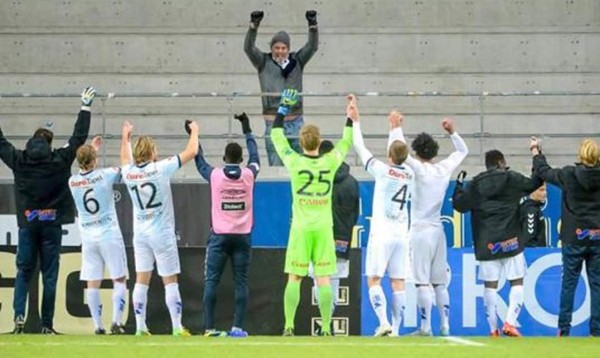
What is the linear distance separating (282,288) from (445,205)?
291cm

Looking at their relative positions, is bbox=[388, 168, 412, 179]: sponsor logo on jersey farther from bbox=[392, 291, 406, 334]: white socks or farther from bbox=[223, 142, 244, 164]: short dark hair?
bbox=[223, 142, 244, 164]: short dark hair

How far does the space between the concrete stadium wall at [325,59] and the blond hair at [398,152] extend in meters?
7.54

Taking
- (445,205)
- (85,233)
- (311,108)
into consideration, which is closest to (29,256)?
(85,233)

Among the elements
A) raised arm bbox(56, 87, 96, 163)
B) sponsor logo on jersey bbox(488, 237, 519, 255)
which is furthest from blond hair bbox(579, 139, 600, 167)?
raised arm bbox(56, 87, 96, 163)

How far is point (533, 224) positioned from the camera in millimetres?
17156

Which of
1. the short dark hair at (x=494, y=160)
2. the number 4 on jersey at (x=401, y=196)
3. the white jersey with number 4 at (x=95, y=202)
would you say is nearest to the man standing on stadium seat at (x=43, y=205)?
the white jersey with number 4 at (x=95, y=202)

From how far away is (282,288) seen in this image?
55.0 feet

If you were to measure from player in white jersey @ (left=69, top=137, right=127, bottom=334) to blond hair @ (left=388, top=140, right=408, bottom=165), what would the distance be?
274 cm

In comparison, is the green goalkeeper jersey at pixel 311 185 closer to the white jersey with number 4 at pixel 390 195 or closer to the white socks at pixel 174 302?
the white jersey with number 4 at pixel 390 195

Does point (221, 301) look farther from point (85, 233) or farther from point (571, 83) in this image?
point (571, 83)

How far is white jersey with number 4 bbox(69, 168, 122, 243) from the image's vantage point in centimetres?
1486

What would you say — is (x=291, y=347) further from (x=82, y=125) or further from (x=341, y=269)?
(x=82, y=125)

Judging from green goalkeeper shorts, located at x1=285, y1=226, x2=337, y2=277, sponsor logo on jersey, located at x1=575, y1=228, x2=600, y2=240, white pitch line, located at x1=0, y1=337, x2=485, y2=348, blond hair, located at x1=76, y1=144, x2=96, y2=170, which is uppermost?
blond hair, located at x1=76, y1=144, x2=96, y2=170

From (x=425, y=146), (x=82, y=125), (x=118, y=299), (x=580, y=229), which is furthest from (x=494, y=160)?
(x=82, y=125)
